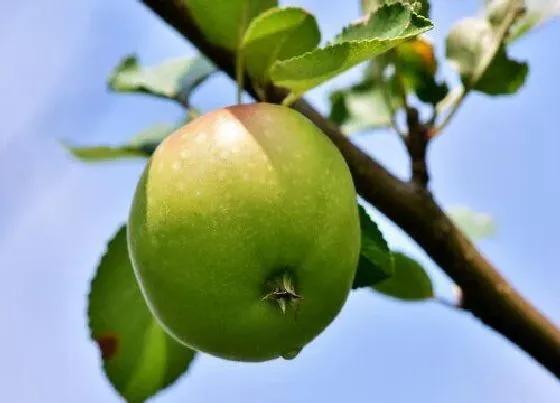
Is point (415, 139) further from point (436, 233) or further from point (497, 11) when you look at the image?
point (497, 11)

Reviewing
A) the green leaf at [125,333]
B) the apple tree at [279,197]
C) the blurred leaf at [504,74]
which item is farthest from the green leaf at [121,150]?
the blurred leaf at [504,74]

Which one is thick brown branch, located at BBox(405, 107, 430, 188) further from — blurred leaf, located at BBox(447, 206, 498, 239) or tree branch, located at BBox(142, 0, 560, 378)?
blurred leaf, located at BBox(447, 206, 498, 239)

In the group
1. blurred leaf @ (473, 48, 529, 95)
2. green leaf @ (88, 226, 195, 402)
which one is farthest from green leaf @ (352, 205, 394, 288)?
blurred leaf @ (473, 48, 529, 95)

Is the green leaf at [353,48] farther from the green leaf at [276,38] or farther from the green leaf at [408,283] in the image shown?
the green leaf at [408,283]

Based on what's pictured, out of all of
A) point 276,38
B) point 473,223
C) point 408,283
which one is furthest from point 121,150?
point 473,223

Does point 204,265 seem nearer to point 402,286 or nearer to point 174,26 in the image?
point 174,26
